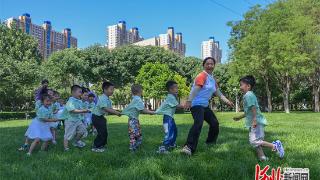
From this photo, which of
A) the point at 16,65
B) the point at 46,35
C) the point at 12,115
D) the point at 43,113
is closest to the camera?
the point at 43,113

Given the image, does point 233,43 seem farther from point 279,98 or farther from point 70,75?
point 279,98

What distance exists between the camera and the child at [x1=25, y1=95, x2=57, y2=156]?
9.09 m

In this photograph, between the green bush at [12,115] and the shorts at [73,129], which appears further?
the green bush at [12,115]

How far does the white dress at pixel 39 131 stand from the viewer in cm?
907

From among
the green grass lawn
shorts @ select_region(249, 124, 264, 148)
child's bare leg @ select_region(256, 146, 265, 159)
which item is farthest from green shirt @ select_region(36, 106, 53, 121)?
child's bare leg @ select_region(256, 146, 265, 159)

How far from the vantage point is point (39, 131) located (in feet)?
30.0

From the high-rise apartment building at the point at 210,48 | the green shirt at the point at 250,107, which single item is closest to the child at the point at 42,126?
the green shirt at the point at 250,107

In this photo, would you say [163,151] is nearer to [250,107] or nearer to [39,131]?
[250,107]

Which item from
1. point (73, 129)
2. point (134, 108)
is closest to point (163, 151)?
point (134, 108)

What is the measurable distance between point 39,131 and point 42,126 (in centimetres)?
17

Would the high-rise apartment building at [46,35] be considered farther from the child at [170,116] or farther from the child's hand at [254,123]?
the child's hand at [254,123]

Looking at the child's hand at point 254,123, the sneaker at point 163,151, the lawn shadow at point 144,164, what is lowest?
the lawn shadow at point 144,164

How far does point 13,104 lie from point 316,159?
53097 millimetres

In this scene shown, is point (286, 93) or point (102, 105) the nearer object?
point (102, 105)
